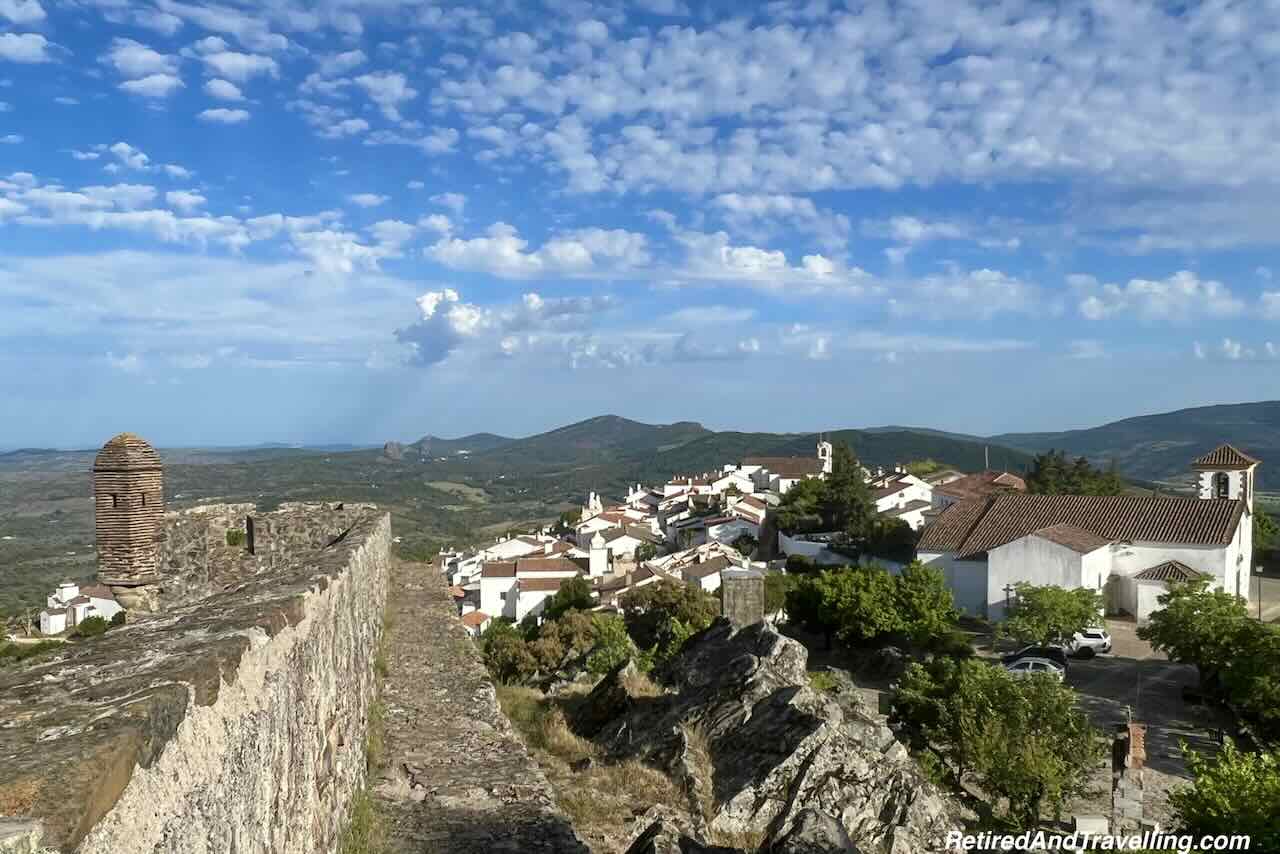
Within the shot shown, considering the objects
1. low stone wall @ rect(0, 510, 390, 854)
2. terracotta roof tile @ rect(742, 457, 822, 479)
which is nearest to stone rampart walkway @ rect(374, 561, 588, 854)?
low stone wall @ rect(0, 510, 390, 854)

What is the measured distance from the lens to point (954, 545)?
38500 millimetres

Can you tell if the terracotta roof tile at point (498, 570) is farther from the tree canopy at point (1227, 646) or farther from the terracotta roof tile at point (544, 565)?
the tree canopy at point (1227, 646)

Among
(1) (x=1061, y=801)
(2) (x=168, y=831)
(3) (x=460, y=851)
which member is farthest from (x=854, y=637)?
(2) (x=168, y=831)

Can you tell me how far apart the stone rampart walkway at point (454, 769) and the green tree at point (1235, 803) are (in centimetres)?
679

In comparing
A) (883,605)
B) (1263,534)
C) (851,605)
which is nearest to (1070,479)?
(1263,534)

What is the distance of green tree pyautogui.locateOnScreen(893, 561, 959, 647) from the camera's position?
96.4ft

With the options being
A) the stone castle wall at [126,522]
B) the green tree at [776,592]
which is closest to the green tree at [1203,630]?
the green tree at [776,592]

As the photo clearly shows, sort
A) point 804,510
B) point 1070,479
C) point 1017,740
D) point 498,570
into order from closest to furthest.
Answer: point 1017,740
point 498,570
point 1070,479
point 804,510

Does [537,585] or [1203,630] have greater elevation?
[1203,630]

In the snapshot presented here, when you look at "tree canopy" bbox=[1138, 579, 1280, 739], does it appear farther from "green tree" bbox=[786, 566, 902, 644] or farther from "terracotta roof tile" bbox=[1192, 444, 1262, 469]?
"terracotta roof tile" bbox=[1192, 444, 1262, 469]

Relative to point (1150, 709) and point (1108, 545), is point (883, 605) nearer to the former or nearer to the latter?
point (1150, 709)

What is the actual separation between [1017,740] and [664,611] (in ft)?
58.9

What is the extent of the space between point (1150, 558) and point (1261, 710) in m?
19.2

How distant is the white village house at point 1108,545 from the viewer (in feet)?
111
